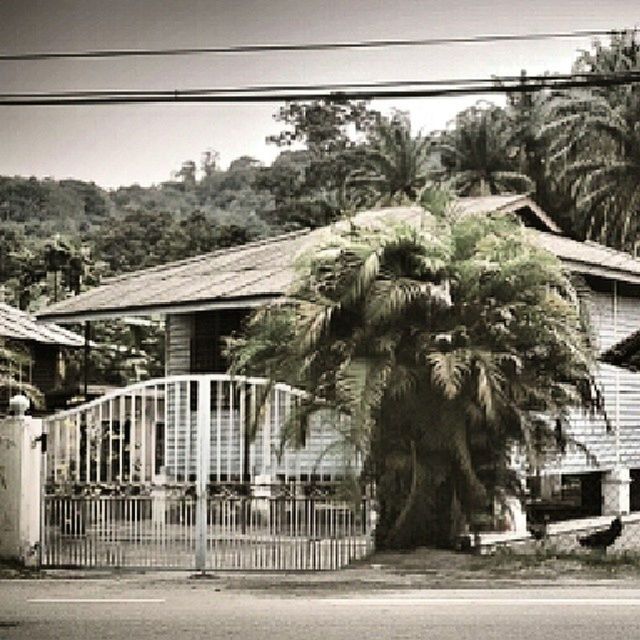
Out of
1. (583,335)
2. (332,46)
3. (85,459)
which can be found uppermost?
(332,46)

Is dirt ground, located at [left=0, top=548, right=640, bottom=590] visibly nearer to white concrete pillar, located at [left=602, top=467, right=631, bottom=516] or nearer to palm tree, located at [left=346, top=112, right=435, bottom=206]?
white concrete pillar, located at [left=602, top=467, right=631, bottom=516]

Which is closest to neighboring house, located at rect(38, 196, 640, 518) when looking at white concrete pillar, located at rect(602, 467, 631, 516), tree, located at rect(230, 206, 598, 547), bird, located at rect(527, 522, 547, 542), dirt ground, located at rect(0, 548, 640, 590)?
white concrete pillar, located at rect(602, 467, 631, 516)

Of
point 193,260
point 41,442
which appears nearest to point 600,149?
point 193,260

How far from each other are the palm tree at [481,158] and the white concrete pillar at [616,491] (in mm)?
2049

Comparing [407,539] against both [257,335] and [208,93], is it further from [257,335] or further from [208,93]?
[208,93]

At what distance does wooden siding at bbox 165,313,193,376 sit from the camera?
32.4ft

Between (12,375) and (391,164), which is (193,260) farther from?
(12,375)

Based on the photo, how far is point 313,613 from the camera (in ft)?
17.1

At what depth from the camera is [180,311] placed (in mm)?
9438

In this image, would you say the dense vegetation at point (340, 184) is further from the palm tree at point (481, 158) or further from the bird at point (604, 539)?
the bird at point (604, 539)

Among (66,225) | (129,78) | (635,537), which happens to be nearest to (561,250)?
(635,537)

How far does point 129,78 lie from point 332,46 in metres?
0.78

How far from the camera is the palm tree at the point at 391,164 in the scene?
10.6 m

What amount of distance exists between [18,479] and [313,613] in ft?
5.75
